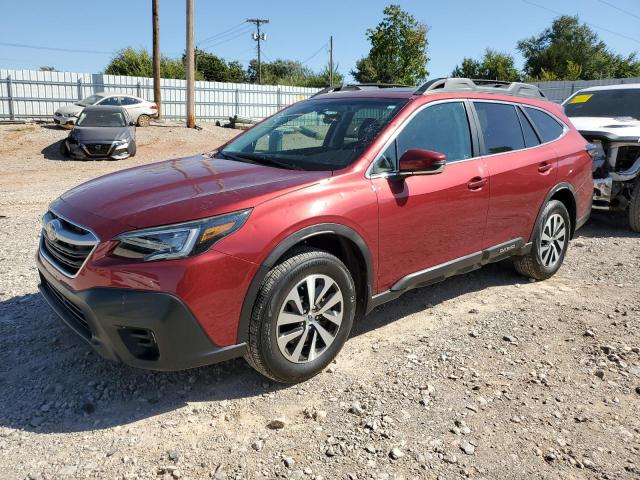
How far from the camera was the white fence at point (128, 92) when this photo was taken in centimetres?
2303

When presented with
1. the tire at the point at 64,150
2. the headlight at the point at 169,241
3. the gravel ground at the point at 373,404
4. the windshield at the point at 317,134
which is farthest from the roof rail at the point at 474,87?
the tire at the point at 64,150

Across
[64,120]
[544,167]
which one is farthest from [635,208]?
[64,120]

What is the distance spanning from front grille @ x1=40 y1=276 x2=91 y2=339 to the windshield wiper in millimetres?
1494

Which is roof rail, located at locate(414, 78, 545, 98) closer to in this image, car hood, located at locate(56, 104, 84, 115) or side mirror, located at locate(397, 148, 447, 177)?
side mirror, located at locate(397, 148, 447, 177)

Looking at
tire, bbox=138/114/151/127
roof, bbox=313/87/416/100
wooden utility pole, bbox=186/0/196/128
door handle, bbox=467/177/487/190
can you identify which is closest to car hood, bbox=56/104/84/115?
tire, bbox=138/114/151/127

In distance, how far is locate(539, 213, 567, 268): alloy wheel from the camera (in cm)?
504

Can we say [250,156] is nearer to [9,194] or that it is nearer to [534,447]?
[534,447]

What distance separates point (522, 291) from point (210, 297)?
3.32 metres

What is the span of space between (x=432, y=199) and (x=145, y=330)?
2.07 m

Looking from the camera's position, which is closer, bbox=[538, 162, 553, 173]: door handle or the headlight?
the headlight

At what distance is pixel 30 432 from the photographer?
2.76 metres

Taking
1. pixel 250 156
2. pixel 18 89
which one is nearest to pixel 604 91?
pixel 250 156

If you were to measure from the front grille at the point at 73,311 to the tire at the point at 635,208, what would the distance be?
272 inches

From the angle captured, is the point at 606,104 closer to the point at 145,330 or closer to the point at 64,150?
the point at 145,330
